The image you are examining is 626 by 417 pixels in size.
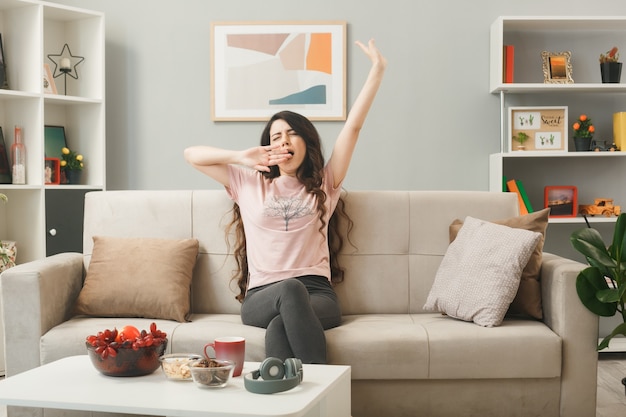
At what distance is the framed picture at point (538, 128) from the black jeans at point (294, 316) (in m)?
1.83

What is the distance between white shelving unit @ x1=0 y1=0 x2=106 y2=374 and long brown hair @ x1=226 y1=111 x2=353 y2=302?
1.39m

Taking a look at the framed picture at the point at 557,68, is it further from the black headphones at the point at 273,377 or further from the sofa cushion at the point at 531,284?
the black headphones at the point at 273,377

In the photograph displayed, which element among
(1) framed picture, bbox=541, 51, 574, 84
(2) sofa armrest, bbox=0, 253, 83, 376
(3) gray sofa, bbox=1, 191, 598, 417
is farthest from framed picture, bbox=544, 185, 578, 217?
(2) sofa armrest, bbox=0, 253, 83, 376

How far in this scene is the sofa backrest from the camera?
312cm

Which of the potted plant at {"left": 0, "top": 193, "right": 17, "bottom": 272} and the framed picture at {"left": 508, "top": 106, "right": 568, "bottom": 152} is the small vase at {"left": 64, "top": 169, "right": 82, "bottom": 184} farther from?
the framed picture at {"left": 508, "top": 106, "right": 568, "bottom": 152}

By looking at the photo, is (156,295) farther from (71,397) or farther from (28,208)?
(28,208)

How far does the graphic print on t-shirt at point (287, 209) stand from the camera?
2939 mm

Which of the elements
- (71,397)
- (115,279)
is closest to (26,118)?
(115,279)

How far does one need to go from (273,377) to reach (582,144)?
282 cm

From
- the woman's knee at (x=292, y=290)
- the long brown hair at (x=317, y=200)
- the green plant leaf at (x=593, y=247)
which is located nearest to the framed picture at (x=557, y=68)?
the green plant leaf at (x=593, y=247)

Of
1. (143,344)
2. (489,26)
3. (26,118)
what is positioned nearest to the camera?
(143,344)

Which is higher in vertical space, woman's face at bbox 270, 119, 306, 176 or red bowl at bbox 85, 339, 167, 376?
woman's face at bbox 270, 119, 306, 176

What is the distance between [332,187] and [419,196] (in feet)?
1.26

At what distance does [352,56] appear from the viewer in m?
4.39
